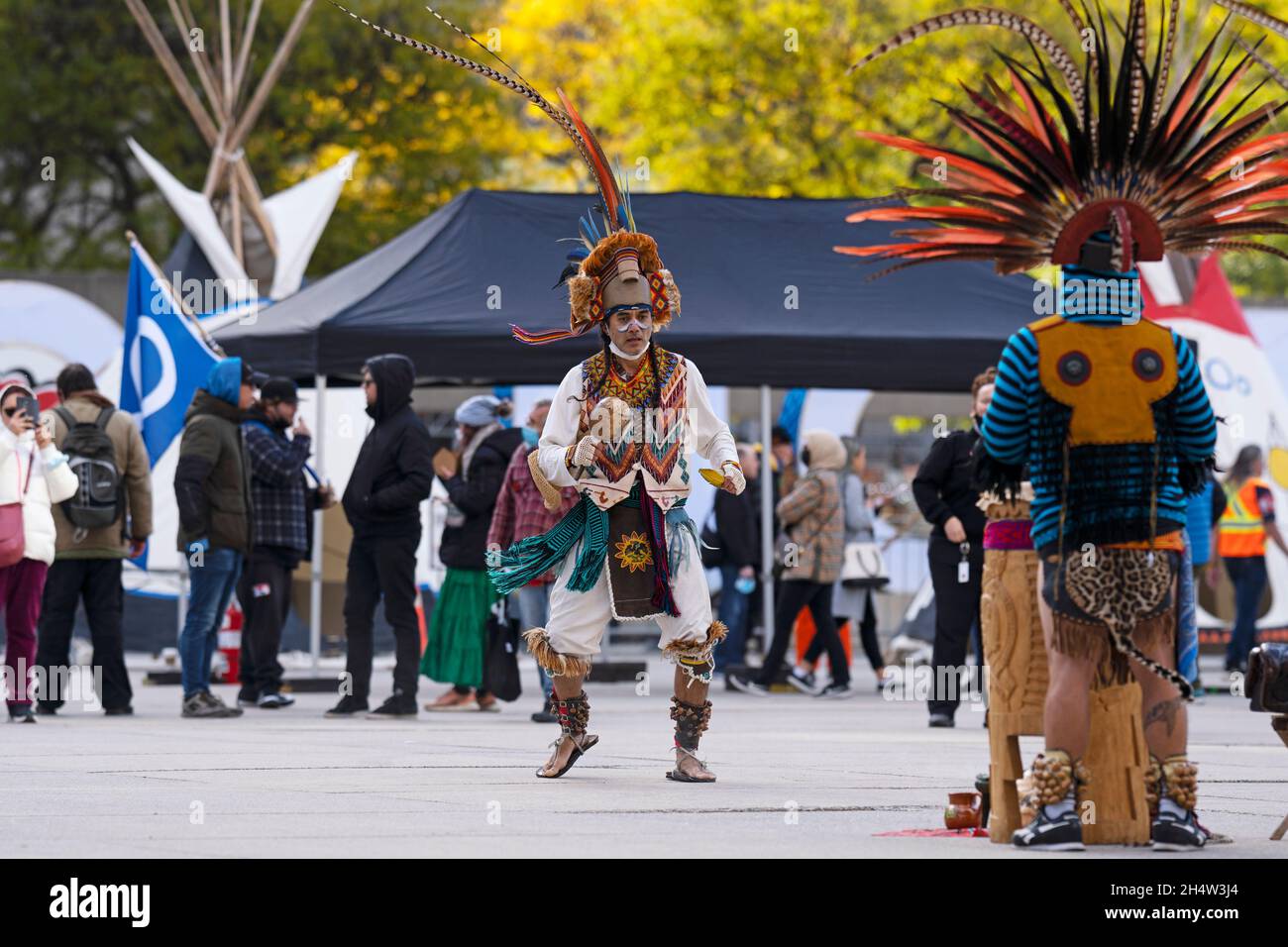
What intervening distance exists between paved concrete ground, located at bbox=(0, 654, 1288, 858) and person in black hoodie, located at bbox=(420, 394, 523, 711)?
378 millimetres

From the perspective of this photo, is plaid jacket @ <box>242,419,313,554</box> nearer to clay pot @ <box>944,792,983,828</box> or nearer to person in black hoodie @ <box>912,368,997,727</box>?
person in black hoodie @ <box>912,368,997,727</box>

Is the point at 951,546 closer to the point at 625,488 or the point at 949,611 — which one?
the point at 949,611

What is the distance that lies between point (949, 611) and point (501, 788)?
4.79 m

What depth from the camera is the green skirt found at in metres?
14.0

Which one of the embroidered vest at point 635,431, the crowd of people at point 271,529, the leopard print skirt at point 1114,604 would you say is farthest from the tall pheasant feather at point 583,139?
the leopard print skirt at point 1114,604

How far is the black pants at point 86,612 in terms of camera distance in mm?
13508

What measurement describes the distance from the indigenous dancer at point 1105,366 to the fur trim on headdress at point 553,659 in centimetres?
247

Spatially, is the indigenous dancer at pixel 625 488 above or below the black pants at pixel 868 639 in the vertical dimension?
above

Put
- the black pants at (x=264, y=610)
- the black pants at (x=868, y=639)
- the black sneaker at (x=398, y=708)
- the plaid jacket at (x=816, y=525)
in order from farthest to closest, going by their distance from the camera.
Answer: the black pants at (x=868, y=639)
the plaid jacket at (x=816, y=525)
the black pants at (x=264, y=610)
the black sneaker at (x=398, y=708)

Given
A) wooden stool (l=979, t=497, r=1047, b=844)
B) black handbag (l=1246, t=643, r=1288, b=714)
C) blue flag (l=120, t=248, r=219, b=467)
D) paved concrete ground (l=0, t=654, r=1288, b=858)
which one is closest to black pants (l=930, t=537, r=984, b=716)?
paved concrete ground (l=0, t=654, r=1288, b=858)

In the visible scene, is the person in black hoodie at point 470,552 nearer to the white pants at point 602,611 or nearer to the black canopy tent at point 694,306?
the black canopy tent at point 694,306

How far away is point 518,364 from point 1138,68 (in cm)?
938
